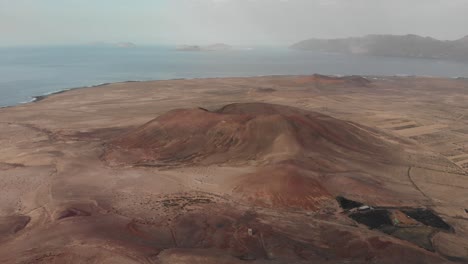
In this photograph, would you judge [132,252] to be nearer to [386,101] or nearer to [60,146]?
[60,146]

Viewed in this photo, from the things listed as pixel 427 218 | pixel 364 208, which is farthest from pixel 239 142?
pixel 427 218

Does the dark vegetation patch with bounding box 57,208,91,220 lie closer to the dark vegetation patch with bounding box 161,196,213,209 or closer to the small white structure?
the dark vegetation patch with bounding box 161,196,213,209

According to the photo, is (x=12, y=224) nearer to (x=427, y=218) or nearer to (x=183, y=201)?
(x=183, y=201)

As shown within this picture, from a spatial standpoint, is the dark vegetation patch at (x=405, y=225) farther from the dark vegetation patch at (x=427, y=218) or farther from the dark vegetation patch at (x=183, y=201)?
the dark vegetation patch at (x=183, y=201)

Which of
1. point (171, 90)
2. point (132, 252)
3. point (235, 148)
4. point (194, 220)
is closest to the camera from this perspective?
point (132, 252)

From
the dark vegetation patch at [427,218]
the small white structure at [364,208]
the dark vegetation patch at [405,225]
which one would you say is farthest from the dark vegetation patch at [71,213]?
the dark vegetation patch at [427,218]

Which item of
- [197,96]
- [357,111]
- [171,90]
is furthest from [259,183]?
[171,90]
